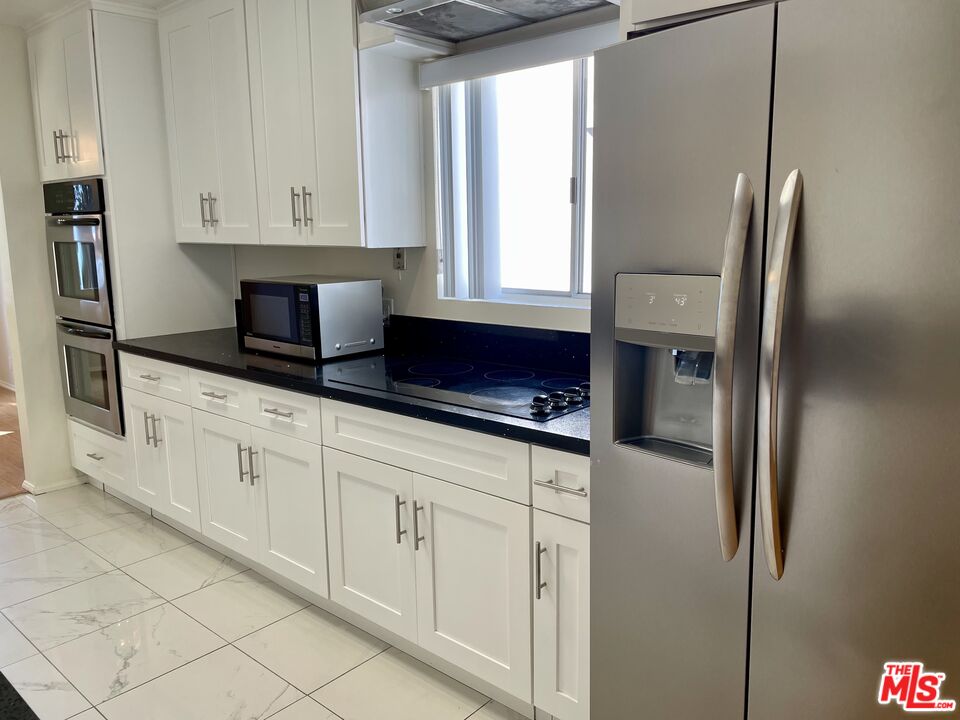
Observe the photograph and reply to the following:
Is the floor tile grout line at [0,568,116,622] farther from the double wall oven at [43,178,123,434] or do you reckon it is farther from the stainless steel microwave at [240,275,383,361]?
the stainless steel microwave at [240,275,383,361]

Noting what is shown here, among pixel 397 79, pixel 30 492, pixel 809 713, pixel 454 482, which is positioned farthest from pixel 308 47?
pixel 30 492

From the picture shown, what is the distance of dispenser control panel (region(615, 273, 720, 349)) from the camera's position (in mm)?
1265

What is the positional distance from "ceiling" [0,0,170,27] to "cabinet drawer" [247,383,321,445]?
186cm

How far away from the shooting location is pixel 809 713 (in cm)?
124

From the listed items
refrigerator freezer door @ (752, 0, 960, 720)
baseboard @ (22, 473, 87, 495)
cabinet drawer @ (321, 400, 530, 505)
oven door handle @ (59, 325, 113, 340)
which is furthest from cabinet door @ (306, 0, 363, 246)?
baseboard @ (22, 473, 87, 495)

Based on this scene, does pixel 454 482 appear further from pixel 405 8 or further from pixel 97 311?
pixel 97 311

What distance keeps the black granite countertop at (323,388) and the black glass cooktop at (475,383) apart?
0.05 metres

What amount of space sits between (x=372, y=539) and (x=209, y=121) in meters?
1.98

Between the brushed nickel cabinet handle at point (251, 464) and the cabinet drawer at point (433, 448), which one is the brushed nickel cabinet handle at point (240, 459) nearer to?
the brushed nickel cabinet handle at point (251, 464)

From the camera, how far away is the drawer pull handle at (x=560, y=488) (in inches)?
67.7

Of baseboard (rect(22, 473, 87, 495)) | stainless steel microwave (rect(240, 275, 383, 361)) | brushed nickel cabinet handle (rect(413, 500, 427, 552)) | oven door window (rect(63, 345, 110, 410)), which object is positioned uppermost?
stainless steel microwave (rect(240, 275, 383, 361))

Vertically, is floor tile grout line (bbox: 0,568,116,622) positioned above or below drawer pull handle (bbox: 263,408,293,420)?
below

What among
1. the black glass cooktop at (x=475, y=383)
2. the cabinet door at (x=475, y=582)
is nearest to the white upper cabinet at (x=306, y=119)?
the black glass cooktop at (x=475, y=383)

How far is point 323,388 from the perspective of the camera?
7.77 ft
